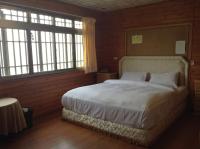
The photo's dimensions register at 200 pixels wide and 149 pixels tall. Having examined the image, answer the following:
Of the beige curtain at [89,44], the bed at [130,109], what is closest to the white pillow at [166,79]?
the bed at [130,109]

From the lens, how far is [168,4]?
4352mm

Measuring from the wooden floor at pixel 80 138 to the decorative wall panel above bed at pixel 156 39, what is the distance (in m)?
1.87

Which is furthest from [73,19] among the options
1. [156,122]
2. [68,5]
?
[156,122]

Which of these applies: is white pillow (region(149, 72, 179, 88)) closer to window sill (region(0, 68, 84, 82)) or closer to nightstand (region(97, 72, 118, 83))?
nightstand (region(97, 72, 118, 83))

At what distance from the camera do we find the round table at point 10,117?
291cm

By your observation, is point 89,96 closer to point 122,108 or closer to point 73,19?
point 122,108

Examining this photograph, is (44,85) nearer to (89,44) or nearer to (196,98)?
(89,44)

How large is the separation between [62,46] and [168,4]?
2.81m

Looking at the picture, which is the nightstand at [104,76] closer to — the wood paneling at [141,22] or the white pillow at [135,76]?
the wood paneling at [141,22]

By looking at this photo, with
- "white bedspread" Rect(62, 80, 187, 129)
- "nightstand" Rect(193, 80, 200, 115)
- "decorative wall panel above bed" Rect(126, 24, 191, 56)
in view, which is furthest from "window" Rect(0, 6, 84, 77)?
"nightstand" Rect(193, 80, 200, 115)

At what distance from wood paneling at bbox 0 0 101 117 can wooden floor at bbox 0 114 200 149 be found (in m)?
0.61

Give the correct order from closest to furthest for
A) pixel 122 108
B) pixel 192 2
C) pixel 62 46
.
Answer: pixel 122 108 → pixel 192 2 → pixel 62 46

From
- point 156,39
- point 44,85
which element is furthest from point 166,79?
point 44,85

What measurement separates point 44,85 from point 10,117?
123 cm
